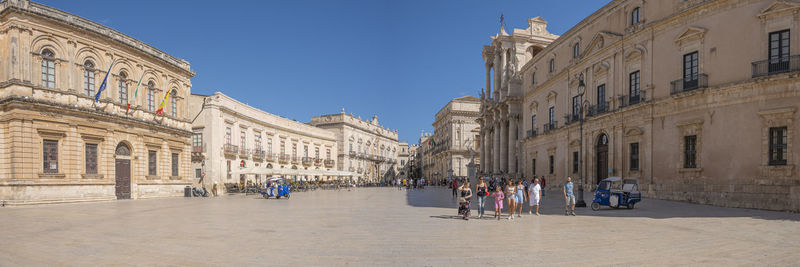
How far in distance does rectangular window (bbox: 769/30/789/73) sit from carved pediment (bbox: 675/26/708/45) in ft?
8.57

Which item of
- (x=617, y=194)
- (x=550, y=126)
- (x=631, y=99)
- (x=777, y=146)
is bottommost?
(x=617, y=194)

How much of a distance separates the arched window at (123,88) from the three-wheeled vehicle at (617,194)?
76.0 feet

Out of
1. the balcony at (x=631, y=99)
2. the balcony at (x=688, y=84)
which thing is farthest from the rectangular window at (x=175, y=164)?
the balcony at (x=688, y=84)

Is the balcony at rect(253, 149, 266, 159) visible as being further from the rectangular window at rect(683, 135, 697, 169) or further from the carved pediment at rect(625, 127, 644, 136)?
the rectangular window at rect(683, 135, 697, 169)

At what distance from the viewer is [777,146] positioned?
53.0 feet

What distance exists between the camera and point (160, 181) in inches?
1053

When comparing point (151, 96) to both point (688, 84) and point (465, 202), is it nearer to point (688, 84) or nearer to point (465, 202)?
point (465, 202)

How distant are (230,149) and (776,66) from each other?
34.2 m

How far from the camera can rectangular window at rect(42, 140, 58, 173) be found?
1995cm

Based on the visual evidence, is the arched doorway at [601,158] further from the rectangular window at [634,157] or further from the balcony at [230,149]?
the balcony at [230,149]

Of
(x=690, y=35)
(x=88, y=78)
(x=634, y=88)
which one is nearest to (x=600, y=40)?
(x=634, y=88)

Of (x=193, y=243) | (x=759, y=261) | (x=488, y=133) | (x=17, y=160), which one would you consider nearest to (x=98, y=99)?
(x=17, y=160)

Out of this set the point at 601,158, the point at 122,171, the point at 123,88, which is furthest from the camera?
the point at 601,158

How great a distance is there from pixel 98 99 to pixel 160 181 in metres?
6.46
